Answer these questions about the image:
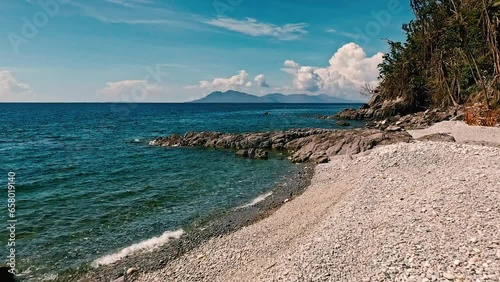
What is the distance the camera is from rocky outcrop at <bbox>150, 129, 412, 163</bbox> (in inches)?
1366

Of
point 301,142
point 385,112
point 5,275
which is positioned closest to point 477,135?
point 301,142

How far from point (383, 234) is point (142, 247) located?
11907 mm

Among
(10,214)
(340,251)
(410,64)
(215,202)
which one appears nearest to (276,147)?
(215,202)

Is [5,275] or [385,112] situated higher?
[385,112]

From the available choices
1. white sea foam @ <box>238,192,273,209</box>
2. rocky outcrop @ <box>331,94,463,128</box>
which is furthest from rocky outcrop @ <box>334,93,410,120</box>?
white sea foam @ <box>238,192,273,209</box>

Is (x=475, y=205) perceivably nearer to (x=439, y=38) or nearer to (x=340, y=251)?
(x=340, y=251)

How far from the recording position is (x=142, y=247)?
16812mm

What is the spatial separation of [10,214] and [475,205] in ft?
85.3

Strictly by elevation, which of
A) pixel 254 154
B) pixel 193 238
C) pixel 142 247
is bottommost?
pixel 142 247

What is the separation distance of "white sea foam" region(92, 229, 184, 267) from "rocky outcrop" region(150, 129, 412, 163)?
1969cm

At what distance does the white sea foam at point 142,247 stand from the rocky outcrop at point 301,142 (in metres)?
19.7

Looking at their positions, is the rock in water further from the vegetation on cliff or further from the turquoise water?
the vegetation on cliff

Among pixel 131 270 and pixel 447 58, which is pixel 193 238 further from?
pixel 447 58

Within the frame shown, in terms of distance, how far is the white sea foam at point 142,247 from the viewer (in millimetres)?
15641
